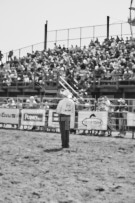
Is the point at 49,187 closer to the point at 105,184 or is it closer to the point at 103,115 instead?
the point at 105,184

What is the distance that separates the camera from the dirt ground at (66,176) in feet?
19.0

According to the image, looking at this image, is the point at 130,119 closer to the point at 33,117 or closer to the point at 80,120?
the point at 80,120

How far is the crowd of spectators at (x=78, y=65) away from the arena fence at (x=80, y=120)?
22.5ft

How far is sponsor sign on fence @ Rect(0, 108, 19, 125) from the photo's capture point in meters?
22.7

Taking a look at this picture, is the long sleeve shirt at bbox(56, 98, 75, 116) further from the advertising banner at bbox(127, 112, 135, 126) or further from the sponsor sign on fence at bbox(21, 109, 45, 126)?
the sponsor sign on fence at bbox(21, 109, 45, 126)

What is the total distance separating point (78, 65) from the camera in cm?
3170

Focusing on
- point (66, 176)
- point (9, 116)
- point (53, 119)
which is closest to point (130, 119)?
point (53, 119)

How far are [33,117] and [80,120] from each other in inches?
131

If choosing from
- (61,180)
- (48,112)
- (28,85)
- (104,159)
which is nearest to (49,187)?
(61,180)

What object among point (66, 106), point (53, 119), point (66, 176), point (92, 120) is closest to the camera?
point (66, 176)

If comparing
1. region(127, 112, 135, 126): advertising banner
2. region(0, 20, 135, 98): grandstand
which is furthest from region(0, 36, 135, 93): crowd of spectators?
region(127, 112, 135, 126): advertising banner

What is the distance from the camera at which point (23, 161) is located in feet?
30.1

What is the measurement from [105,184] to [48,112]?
1463 centimetres

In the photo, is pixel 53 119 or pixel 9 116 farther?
pixel 9 116
